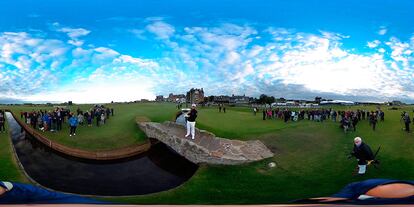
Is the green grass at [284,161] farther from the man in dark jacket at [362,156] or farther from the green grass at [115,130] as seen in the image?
the man in dark jacket at [362,156]

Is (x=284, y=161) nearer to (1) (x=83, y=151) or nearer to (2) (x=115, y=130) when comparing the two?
(2) (x=115, y=130)

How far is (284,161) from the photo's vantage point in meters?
11.4

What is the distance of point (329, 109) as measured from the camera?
48.9 feet

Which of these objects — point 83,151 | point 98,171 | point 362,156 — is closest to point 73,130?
point 83,151

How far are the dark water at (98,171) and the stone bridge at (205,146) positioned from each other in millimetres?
548

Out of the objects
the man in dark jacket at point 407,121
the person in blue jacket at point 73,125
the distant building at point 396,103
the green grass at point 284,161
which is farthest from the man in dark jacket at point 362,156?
the person in blue jacket at point 73,125

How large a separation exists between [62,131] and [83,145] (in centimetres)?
103

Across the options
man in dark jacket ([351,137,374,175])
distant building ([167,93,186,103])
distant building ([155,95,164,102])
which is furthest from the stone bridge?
man in dark jacket ([351,137,374,175])

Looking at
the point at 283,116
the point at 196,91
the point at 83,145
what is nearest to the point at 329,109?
the point at 283,116

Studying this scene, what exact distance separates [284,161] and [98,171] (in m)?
6.37

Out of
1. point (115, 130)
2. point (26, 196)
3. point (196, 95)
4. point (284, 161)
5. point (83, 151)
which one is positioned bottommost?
point (284, 161)

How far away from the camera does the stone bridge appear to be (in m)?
11.7

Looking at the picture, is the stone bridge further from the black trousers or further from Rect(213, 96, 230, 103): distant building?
the black trousers

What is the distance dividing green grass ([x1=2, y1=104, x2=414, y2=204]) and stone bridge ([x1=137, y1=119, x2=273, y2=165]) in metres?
0.31
